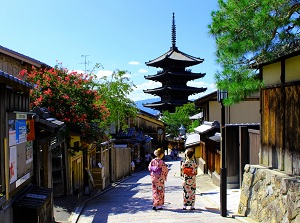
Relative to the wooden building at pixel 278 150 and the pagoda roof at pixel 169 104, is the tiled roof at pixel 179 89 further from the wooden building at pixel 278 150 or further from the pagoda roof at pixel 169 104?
the wooden building at pixel 278 150

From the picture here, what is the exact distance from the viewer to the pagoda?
50.6 meters

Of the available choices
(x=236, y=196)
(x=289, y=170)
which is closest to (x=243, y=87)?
(x=289, y=170)

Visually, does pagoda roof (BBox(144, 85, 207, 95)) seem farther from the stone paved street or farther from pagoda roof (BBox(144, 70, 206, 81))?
the stone paved street

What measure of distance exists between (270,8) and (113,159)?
1558cm

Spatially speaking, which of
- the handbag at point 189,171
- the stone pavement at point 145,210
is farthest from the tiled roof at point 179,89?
the handbag at point 189,171

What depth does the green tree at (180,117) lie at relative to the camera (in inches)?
1881

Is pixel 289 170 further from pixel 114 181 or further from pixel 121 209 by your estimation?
pixel 114 181

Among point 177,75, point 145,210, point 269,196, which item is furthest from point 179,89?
point 269,196

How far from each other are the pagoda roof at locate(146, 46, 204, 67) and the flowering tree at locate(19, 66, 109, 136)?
37.2m

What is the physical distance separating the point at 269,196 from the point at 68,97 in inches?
292

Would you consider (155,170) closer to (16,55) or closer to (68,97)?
(68,97)

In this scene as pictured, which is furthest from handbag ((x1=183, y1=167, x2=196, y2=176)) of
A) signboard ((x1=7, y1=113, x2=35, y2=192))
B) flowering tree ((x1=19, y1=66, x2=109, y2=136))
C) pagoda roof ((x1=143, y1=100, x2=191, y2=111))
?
pagoda roof ((x1=143, y1=100, x2=191, y2=111))

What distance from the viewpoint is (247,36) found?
643 cm

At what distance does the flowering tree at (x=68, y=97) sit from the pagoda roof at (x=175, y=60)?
122ft
